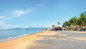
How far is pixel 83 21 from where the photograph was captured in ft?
139

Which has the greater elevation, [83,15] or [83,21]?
[83,15]

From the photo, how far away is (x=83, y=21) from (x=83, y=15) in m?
4.82

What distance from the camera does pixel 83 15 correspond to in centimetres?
4450
